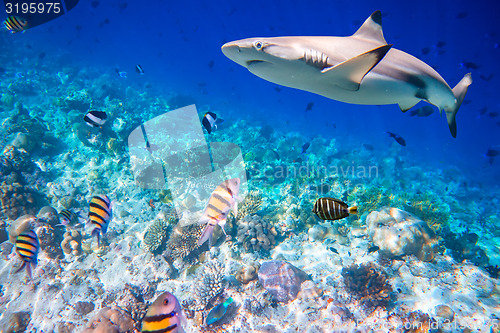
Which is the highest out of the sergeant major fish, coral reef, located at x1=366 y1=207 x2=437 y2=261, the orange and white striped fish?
the orange and white striped fish

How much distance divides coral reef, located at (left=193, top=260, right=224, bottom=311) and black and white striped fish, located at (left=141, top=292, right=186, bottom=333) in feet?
8.23

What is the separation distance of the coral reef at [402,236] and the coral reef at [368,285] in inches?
35.7

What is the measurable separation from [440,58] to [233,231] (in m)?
76.0

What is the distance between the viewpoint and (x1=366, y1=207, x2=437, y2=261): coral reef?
5.29m

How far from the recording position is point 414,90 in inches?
98.7

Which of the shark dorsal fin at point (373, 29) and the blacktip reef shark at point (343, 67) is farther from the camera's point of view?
the shark dorsal fin at point (373, 29)

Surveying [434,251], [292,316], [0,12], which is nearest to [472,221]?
[434,251]

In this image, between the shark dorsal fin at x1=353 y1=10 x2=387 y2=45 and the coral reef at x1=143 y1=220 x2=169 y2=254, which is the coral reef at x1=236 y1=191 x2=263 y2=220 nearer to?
the coral reef at x1=143 y1=220 x2=169 y2=254

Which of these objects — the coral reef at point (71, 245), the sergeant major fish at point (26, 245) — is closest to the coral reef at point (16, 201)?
the coral reef at point (71, 245)

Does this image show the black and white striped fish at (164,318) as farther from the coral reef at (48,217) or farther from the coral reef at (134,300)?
the coral reef at (48,217)

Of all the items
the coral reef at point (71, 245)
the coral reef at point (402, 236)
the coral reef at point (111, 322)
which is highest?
the coral reef at point (402, 236)

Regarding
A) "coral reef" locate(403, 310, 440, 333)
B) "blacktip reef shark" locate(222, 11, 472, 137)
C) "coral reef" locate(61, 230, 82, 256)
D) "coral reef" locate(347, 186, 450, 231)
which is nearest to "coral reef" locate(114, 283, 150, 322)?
"coral reef" locate(61, 230, 82, 256)

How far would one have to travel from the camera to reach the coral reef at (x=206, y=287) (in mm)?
4519

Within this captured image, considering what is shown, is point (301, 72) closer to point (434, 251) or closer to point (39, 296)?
point (434, 251)
